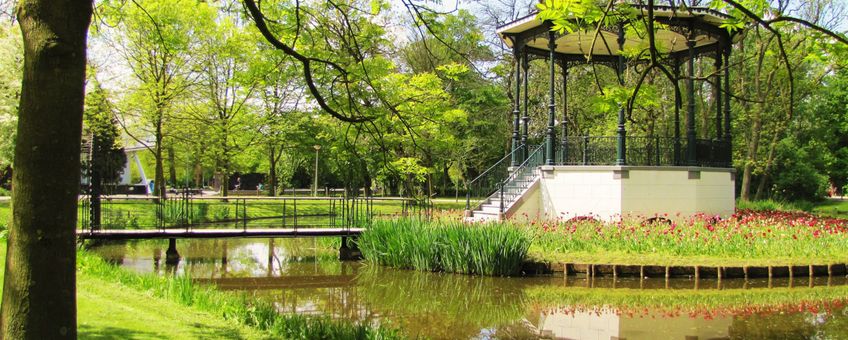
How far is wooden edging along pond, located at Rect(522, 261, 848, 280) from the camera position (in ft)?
38.6

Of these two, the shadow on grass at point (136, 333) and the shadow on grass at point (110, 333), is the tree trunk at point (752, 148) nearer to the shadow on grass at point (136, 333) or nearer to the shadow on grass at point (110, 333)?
the shadow on grass at point (136, 333)

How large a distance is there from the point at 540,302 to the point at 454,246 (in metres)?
2.77

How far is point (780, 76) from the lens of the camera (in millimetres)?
5328

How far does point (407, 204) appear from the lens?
18656 mm

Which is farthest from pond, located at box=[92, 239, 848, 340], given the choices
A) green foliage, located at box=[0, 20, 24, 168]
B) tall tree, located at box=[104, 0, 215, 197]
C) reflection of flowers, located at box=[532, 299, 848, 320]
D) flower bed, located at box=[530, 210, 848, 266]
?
green foliage, located at box=[0, 20, 24, 168]

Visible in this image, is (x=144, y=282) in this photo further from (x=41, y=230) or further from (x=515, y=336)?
(x=41, y=230)

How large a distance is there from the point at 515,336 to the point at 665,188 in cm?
999

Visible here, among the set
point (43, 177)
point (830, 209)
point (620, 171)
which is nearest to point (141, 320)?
point (43, 177)

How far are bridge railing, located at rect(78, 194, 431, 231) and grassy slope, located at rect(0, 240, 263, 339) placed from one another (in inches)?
245

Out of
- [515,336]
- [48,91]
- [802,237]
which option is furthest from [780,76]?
[802,237]

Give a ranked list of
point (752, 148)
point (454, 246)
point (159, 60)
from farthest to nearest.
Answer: point (752, 148) → point (159, 60) → point (454, 246)

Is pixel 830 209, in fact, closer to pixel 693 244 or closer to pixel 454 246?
pixel 693 244

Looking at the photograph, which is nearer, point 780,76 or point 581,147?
point 780,76

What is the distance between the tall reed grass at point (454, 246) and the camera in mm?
12203
